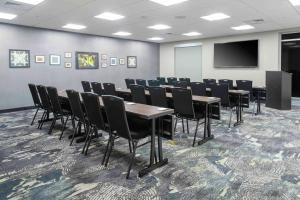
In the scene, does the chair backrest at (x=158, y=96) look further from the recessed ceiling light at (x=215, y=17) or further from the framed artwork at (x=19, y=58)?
the framed artwork at (x=19, y=58)

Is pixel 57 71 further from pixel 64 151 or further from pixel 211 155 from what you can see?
pixel 211 155

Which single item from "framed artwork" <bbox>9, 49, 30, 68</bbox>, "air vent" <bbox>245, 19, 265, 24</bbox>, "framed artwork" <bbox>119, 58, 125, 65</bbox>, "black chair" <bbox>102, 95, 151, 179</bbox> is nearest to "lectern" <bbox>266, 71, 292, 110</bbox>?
"air vent" <bbox>245, 19, 265, 24</bbox>

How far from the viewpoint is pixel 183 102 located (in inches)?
159

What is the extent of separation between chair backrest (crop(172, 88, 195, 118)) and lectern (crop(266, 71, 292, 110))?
12.2 ft

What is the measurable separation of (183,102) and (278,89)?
3798 mm

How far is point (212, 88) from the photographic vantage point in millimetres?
5562

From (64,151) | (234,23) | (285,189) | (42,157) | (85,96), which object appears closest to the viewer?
(285,189)

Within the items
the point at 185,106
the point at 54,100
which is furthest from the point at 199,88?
the point at 54,100

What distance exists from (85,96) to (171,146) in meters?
1.60

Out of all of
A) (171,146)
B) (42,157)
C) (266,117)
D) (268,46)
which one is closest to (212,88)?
(266,117)

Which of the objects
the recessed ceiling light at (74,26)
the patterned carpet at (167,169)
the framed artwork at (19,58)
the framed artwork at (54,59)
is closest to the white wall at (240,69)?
the patterned carpet at (167,169)

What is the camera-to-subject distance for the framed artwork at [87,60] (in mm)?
8844

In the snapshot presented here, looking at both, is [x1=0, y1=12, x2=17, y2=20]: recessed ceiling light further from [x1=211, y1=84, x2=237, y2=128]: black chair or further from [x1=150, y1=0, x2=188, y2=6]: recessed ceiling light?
[x1=211, y1=84, x2=237, y2=128]: black chair

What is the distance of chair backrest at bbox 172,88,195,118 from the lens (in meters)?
3.91
